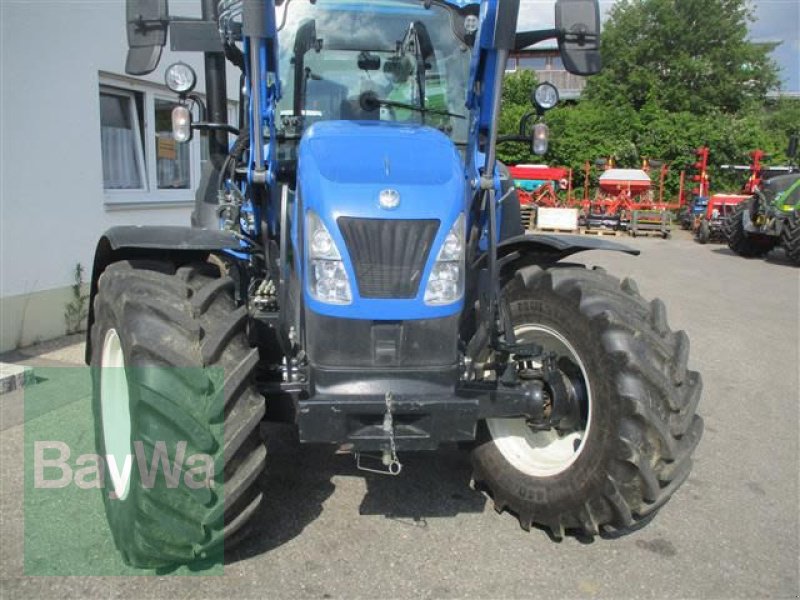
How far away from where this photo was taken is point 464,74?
3.93m

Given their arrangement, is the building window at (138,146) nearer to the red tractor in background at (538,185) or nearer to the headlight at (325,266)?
the headlight at (325,266)

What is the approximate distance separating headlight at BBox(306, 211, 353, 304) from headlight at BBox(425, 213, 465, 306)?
0.34 meters

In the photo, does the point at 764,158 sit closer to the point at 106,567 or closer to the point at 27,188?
the point at 27,188

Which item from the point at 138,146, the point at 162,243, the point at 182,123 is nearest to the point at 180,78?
the point at 182,123

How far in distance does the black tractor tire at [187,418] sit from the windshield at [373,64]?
1289mm

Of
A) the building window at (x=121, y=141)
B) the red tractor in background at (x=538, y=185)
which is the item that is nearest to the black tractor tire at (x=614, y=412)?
the building window at (x=121, y=141)

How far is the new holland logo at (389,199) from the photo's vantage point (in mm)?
2857

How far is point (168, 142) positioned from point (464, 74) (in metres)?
5.73

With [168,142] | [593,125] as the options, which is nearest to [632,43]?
[593,125]

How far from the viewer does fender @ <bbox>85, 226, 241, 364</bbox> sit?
327 centimetres

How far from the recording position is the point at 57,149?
6574 mm

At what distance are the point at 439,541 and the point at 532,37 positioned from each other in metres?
2.43

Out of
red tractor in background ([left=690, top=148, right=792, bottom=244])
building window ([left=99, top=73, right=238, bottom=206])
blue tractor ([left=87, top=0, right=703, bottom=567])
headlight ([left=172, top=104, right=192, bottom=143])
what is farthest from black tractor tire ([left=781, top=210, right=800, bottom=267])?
headlight ([left=172, top=104, right=192, bottom=143])

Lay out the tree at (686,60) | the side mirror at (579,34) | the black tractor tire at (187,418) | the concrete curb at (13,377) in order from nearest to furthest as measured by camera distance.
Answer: the black tractor tire at (187,418), the side mirror at (579,34), the concrete curb at (13,377), the tree at (686,60)
